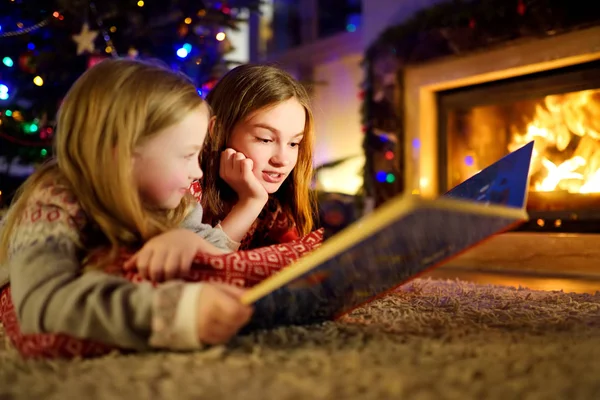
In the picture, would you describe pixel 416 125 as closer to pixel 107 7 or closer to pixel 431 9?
pixel 431 9

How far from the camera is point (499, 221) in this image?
615mm

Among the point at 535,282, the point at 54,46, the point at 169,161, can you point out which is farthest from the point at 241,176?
the point at 54,46

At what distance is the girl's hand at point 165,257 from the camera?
64cm

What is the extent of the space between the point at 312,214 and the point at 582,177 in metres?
1.20

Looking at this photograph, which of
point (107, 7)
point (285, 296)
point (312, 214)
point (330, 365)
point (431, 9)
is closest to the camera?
point (330, 365)

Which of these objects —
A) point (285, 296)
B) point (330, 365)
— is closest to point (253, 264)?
point (285, 296)

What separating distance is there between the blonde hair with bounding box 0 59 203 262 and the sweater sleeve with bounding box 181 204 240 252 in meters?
0.14

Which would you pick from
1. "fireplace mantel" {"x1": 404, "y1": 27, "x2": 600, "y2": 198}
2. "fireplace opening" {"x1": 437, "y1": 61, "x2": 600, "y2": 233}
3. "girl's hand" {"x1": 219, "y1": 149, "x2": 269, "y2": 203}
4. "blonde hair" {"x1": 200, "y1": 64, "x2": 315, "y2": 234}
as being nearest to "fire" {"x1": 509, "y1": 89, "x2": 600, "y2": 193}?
"fireplace opening" {"x1": 437, "y1": 61, "x2": 600, "y2": 233}

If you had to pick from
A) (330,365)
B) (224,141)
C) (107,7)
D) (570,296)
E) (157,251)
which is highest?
(107,7)

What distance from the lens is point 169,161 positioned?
72cm

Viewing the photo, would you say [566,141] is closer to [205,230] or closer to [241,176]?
[241,176]

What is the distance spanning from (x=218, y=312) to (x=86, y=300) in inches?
5.7

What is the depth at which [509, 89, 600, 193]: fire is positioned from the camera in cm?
189

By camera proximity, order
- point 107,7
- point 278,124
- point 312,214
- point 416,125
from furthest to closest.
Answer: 1. point 416,125
2. point 107,7
3. point 312,214
4. point 278,124
